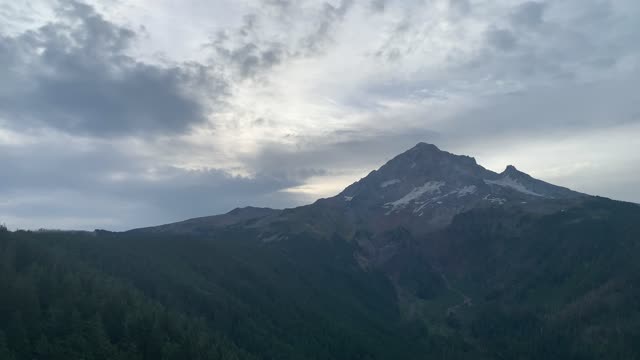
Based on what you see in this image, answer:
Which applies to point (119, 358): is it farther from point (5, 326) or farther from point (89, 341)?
point (5, 326)

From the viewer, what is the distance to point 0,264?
195 m

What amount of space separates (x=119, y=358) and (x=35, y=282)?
45.7 m

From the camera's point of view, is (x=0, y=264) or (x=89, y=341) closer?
(x=89, y=341)

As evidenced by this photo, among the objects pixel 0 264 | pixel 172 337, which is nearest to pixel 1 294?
pixel 0 264

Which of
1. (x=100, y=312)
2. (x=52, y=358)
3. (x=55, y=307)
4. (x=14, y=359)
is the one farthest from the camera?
(x=100, y=312)

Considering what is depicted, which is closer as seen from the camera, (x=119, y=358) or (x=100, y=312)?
(x=119, y=358)

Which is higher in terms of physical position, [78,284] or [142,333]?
[78,284]

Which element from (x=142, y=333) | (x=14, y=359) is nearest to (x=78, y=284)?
(x=142, y=333)

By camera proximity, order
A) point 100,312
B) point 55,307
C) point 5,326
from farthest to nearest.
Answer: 1. point 100,312
2. point 55,307
3. point 5,326

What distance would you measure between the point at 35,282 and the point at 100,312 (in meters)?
22.8

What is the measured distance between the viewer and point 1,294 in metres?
174

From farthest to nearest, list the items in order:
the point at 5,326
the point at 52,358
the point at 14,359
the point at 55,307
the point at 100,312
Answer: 1. the point at 100,312
2. the point at 55,307
3. the point at 5,326
4. the point at 52,358
5. the point at 14,359

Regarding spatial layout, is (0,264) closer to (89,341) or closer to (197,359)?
(89,341)

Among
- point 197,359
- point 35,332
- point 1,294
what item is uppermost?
point 1,294
